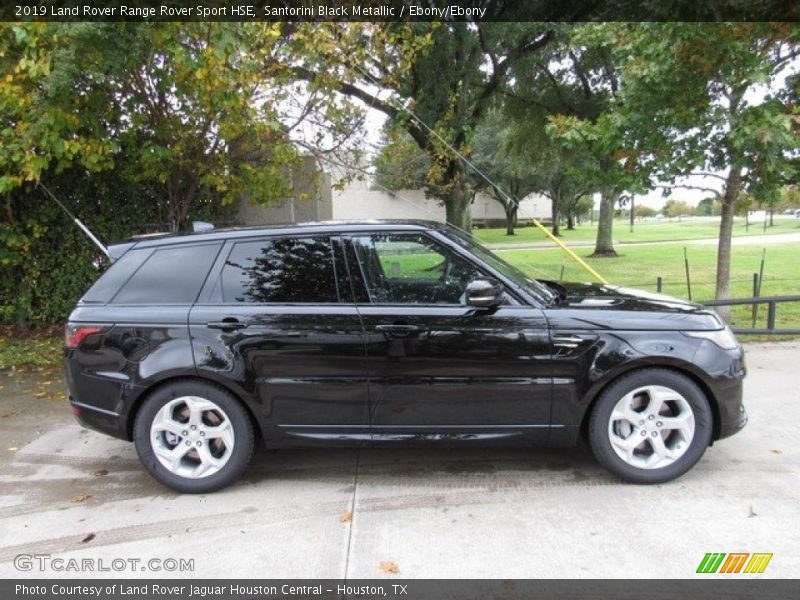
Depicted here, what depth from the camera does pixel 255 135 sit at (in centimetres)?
654

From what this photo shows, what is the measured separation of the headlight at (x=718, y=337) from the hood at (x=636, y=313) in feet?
0.10

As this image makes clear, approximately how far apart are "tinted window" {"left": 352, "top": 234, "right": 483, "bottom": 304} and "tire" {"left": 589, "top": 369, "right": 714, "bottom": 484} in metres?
1.15

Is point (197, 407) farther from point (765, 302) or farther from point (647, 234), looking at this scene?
point (647, 234)

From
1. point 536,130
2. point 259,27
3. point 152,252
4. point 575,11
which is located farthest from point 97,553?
point 536,130

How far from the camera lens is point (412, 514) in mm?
3383

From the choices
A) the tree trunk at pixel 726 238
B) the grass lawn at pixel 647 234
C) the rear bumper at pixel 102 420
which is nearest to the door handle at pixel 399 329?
the rear bumper at pixel 102 420

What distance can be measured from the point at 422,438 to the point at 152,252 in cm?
213

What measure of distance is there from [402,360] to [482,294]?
2.08 ft

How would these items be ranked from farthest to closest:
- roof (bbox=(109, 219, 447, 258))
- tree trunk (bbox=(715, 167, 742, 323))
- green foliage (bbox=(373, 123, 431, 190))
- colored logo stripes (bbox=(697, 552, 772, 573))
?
green foliage (bbox=(373, 123, 431, 190)) → tree trunk (bbox=(715, 167, 742, 323)) → roof (bbox=(109, 219, 447, 258)) → colored logo stripes (bbox=(697, 552, 772, 573))

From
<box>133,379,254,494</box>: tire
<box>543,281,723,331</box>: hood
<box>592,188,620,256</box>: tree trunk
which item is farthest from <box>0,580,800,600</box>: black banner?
<box>592,188,620,256</box>: tree trunk

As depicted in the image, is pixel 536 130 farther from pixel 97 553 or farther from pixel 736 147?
pixel 97 553

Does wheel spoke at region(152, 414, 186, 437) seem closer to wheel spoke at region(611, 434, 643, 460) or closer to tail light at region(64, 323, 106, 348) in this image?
tail light at region(64, 323, 106, 348)

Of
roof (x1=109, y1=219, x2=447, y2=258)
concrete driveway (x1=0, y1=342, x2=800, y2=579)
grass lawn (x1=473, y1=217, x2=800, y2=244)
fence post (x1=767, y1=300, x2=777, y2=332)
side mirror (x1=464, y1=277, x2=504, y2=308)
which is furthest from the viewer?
grass lawn (x1=473, y1=217, x2=800, y2=244)

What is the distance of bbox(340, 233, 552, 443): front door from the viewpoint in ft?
11.6
